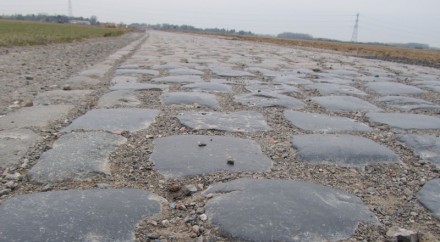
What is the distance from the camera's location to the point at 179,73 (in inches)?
160

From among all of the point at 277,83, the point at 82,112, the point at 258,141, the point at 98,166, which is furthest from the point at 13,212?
the point at 277,83

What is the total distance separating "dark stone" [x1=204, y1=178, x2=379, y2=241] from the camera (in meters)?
1.00

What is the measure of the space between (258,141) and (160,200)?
0.72 metres

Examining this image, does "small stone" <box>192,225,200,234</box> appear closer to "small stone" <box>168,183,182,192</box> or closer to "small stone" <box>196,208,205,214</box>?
"small stone" <box>196,208,205,214</box>

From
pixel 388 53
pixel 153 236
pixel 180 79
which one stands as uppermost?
pixel 388 53

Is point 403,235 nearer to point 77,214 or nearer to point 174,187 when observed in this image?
point 174,187

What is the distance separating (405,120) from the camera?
2271 millimetres

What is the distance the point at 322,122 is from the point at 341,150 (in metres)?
0.52

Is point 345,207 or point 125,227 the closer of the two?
point 125,227

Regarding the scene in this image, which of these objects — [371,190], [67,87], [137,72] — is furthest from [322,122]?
[137,72]

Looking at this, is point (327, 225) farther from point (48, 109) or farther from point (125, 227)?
point (48, 109)

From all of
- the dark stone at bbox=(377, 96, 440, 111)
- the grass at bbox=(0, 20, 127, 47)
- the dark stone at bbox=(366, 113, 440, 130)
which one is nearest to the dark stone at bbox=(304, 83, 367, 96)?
the dark stone at bbox=(377, 96, 440, 111)

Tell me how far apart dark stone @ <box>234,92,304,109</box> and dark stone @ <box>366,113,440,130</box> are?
0.51 m

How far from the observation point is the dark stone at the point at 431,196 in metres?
1.17
